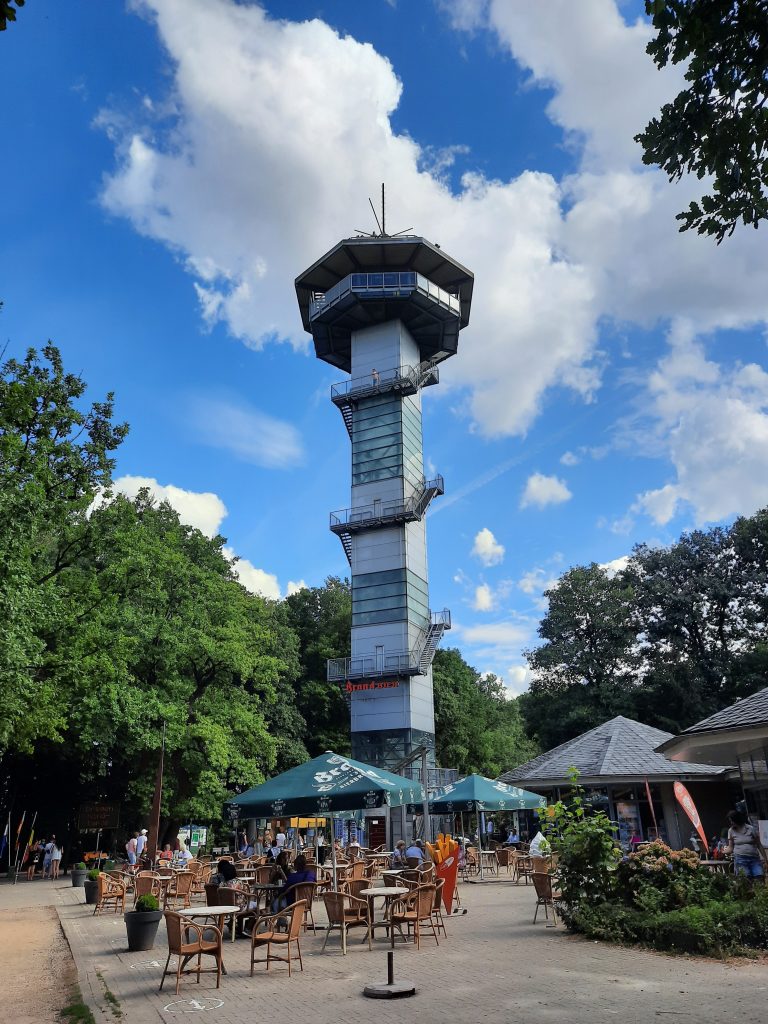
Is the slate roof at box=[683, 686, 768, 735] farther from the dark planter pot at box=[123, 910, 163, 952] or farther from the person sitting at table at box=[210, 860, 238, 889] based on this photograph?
the dark planter pot at box=[123, 910, 163, 952]

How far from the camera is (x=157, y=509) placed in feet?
125

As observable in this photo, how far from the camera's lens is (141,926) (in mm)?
12289

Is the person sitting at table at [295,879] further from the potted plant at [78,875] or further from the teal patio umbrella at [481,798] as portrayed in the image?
the potted plant at [78,875]

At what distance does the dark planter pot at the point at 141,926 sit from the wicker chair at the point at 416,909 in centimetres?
381

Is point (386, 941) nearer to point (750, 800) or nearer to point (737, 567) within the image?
point (750, 800)

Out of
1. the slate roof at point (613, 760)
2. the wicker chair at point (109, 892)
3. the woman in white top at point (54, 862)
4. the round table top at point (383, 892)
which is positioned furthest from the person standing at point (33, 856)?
the round table top at point (383, 892)

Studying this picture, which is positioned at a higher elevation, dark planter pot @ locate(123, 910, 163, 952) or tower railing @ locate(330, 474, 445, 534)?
tower railing @ locate(330, 474, 445, 534)

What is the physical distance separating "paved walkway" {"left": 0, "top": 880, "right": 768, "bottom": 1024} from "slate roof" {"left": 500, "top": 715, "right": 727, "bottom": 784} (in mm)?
14612

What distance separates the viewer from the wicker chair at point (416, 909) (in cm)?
1178

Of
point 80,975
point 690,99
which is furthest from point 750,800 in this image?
point 690,99

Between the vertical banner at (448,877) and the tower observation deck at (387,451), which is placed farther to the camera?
the tower observation deck at (387,451)

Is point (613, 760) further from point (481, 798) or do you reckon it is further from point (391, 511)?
point (391, 511)

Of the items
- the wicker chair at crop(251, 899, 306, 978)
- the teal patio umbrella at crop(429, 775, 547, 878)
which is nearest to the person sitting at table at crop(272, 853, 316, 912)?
the wicker chair at crop(251, 899, 306, 978)

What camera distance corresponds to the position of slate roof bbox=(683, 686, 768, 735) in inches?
521
